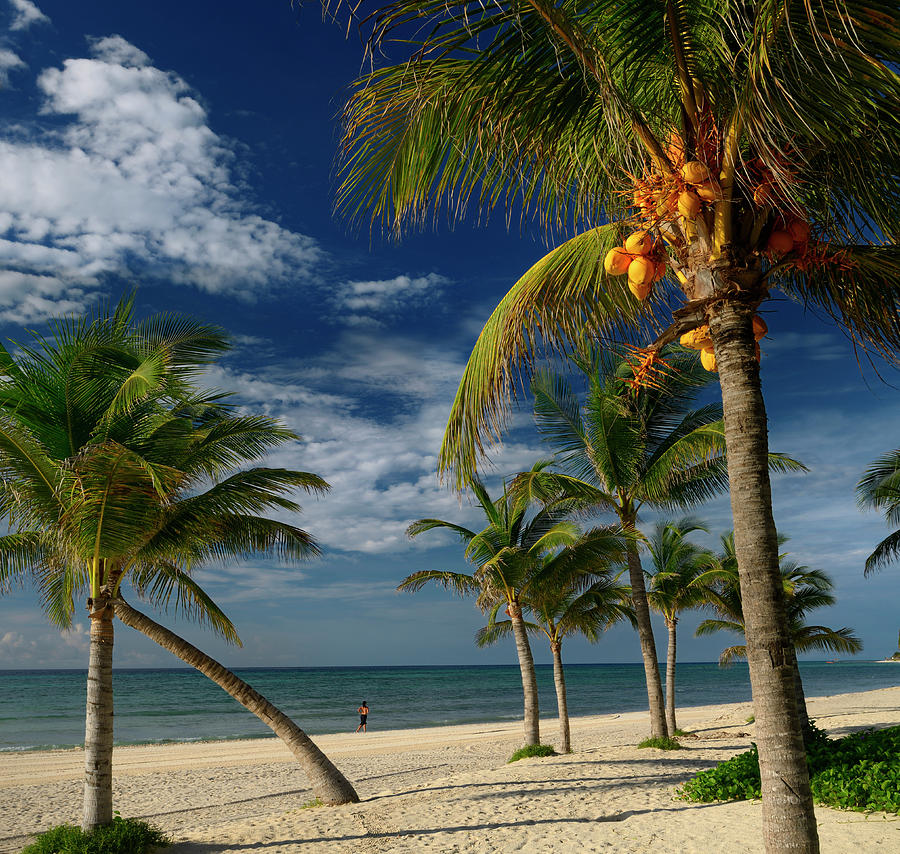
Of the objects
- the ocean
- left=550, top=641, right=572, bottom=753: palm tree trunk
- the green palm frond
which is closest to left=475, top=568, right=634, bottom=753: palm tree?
left=550, top=641, right=572, bottom=753: palm tree trunk

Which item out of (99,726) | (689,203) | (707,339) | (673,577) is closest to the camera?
(689,203)

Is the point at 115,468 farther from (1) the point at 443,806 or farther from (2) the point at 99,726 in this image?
(1) the point at 443,806

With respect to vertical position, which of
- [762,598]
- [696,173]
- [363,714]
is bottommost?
[363,714]

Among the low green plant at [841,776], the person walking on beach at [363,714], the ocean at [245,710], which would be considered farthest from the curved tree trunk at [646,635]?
the ocean at [245,710]

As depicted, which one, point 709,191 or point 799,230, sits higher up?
point 709,191

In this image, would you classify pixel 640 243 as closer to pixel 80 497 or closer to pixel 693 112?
pixel 693 112

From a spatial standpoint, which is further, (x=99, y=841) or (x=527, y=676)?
(x=527, y=676)

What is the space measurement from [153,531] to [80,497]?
3.41ft

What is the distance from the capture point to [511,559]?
1426cm

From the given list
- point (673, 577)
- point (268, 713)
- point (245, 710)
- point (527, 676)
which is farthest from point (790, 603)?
point (245, 710)

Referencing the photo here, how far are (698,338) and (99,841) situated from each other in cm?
829

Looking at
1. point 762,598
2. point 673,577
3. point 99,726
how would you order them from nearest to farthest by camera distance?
point 762,598 < point 99,726 < point 673,577

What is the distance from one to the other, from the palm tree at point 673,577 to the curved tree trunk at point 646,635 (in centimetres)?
549

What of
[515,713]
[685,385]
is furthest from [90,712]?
[515,713]
